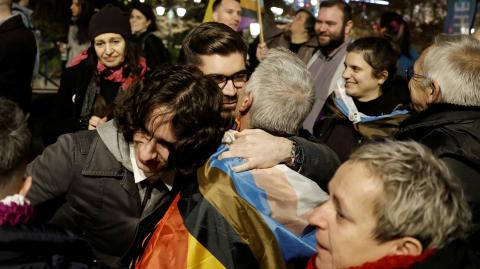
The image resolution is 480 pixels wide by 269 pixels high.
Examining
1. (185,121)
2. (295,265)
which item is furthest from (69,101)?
(295,265)

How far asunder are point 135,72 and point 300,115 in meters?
2.38

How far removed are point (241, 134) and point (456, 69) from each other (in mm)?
1175

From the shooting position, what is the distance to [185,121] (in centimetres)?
236

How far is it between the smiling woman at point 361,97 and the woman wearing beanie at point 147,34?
9.20ft

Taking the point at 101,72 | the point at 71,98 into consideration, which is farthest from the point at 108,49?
the point at 71,98

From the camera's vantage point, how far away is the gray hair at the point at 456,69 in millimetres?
2812

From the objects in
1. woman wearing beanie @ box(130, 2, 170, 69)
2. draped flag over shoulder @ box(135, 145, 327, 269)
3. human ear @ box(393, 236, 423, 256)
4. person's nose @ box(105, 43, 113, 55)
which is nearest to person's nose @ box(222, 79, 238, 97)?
draped flag over shoulder @ box(135, 145, 327, 269)

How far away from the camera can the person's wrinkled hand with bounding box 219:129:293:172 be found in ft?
7.47

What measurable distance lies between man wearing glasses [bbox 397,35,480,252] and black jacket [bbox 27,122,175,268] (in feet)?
4.30

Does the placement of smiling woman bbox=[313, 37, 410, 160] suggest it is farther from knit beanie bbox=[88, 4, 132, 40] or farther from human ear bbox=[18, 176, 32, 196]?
human ear bbox=[18, 176, 32, 196]

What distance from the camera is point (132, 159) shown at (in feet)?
8.11

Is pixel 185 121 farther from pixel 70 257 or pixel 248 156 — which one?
pixel 70 257

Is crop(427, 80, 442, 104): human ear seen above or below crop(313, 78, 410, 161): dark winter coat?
above

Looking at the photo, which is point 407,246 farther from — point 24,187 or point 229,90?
point 229,90
